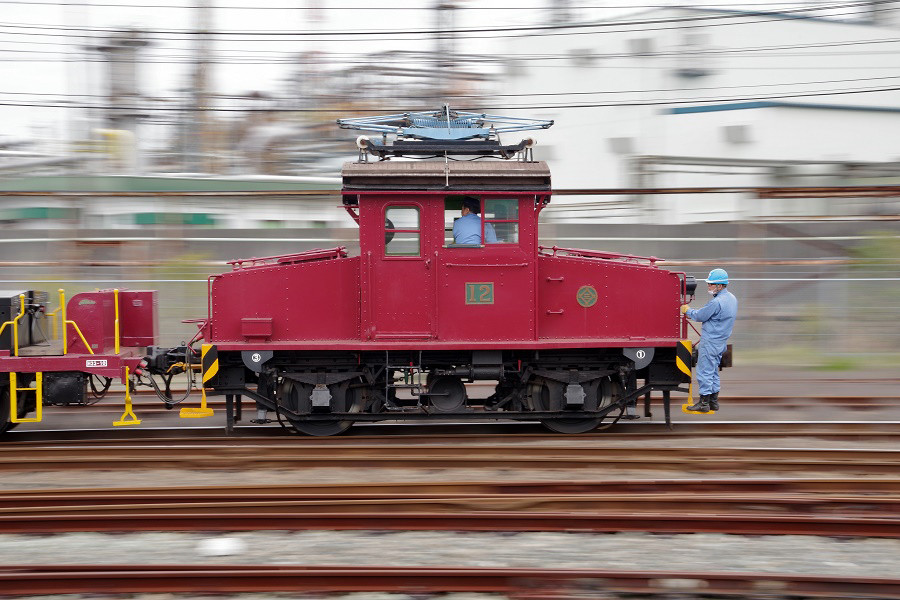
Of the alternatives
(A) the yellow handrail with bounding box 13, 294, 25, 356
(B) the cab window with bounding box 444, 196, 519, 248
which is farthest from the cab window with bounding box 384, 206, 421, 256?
(A) the yellow handrail with bounding box 13, 294, 25, 356

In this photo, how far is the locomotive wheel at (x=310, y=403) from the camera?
9867 mm

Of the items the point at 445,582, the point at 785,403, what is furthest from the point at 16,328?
the point at 785,403

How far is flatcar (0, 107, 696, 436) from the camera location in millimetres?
9422

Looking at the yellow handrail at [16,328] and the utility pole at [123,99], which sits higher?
the utility pole at [123,99]

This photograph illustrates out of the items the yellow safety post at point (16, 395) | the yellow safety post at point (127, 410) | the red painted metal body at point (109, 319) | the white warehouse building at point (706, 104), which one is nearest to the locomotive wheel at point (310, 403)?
the yellow safety post at point (127, 410)

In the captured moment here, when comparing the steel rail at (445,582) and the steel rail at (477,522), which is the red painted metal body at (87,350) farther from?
the steel rail at (445,582)

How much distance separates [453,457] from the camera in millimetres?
8797

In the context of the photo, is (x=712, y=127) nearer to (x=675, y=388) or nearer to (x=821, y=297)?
(x=821, y=297)

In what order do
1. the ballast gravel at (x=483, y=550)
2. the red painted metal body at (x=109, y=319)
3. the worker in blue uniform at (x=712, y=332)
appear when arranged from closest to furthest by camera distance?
the ballast gravel at (x=483, y=550) < the red painted metal body at (x=109, y=319) < the worker in blue uniform at (x=712, y=332)

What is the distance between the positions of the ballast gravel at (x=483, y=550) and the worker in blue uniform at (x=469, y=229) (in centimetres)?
393

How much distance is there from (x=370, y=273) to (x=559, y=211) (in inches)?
678

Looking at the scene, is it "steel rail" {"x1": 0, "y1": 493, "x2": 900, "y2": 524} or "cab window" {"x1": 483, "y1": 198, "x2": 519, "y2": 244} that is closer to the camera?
"steel rail" {"x1": 0, "y1": 493, "x2": 900, "y2": 524}

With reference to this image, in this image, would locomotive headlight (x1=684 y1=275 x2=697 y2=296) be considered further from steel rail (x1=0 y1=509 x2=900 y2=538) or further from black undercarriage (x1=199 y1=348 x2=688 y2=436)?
steel rail (x1=0 y1=509 x2=900 y2=538)

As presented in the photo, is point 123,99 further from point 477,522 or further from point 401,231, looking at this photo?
point 477,522
